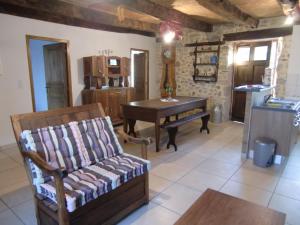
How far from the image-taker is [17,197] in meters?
2.52

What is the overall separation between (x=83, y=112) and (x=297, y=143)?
423 cm

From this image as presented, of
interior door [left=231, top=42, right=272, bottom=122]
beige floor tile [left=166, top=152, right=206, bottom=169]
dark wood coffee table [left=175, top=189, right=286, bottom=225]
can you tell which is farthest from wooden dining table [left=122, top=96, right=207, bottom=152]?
interior door [left=231, top=42, right=272, bottom=122]

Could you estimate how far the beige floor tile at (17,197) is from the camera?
2.42 meters

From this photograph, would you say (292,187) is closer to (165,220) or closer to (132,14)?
(165,220)

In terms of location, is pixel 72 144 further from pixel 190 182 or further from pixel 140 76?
pixel 140 76

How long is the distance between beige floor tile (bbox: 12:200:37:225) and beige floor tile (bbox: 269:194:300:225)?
8.03 ft

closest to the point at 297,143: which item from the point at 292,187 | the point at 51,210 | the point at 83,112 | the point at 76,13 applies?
the point at 292,187

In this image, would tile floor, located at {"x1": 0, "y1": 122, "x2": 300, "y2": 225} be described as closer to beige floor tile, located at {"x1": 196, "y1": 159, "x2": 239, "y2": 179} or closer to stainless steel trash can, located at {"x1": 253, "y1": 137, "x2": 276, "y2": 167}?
beige floor tile, located at {"x1": 196, "y1": 159, "x2": 239, "y2": 179}

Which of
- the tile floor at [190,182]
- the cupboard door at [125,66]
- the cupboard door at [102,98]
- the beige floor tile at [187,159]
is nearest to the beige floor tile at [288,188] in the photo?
the tile floor at [190,182]

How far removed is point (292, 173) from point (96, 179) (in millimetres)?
2777

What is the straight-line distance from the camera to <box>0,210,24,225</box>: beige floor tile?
2.09 m

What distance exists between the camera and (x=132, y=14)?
191 inches

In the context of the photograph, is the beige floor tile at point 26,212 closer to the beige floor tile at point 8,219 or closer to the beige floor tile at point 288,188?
the beige floor tile at point 8,219

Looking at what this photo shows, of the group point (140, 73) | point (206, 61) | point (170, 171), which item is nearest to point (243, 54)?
point (206, 61)
